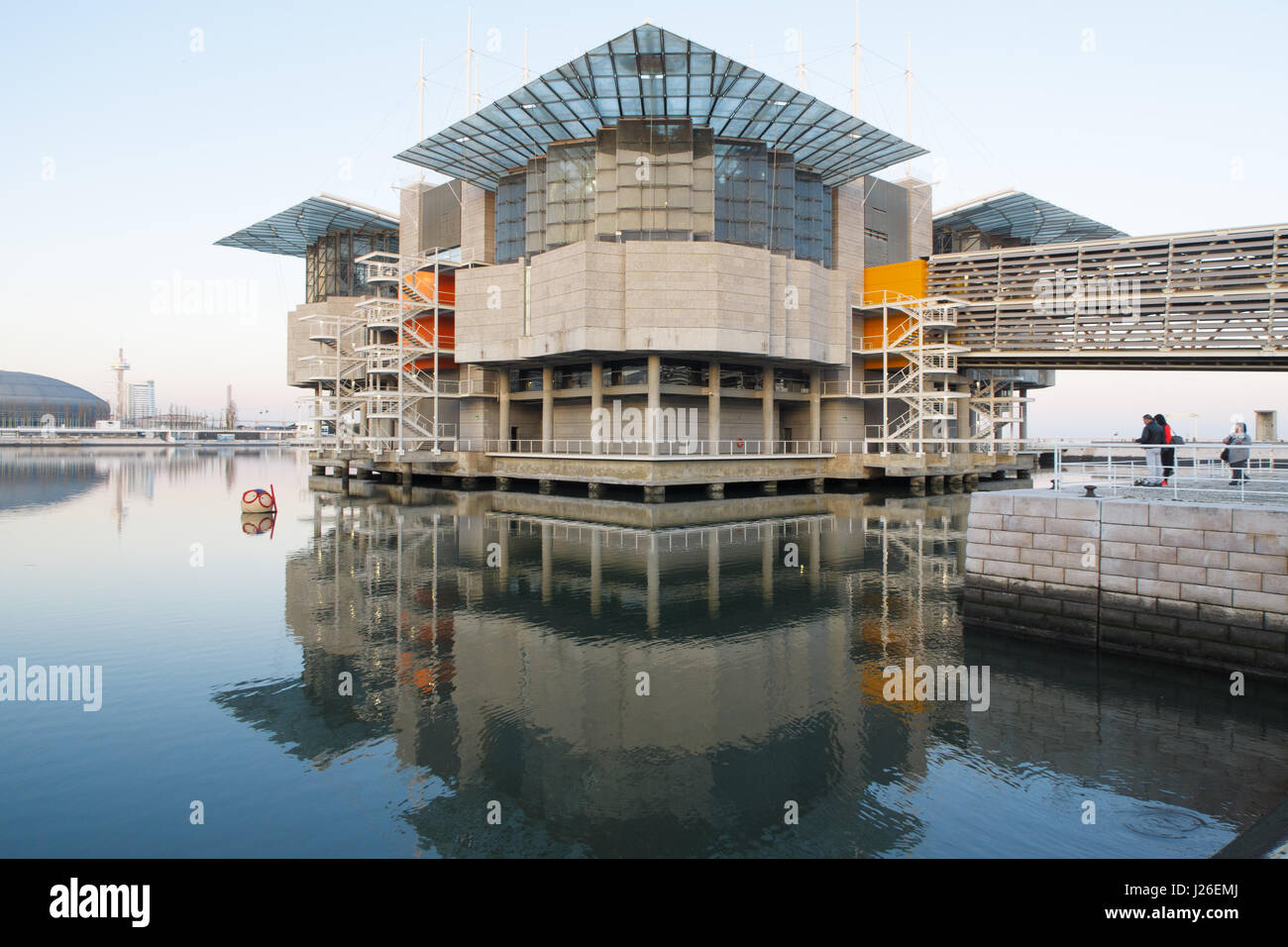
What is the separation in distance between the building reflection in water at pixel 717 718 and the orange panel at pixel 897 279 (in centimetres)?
4120

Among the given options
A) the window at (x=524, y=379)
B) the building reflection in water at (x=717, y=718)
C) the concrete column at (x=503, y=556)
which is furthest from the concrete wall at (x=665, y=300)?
the building reflection in water at (x=717, y=718)

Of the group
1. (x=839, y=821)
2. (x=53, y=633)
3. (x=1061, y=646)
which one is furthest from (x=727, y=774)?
(x=53, y=633)

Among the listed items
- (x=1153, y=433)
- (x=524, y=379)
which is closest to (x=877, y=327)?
(x=524, y=379)

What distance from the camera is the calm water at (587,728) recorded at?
749cm

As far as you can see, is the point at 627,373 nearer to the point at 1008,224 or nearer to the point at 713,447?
the point at 713,447

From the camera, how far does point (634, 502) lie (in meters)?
39.9

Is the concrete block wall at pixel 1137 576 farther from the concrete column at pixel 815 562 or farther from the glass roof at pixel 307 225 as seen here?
the glass roof at pixel 307 225

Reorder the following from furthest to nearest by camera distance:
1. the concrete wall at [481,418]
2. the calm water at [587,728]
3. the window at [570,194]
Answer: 1. the concrete wall at [481,418]
2. the window at [570,194]
3. the calm water at [587,728]

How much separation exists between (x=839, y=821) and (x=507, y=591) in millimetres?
12397

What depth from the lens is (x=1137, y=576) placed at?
42.8 feet

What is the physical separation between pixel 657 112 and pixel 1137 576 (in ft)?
137

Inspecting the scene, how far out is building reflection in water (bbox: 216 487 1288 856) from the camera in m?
7.73

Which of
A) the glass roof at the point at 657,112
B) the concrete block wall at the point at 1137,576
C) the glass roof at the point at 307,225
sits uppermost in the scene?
the glass roof at the point at 307,225
